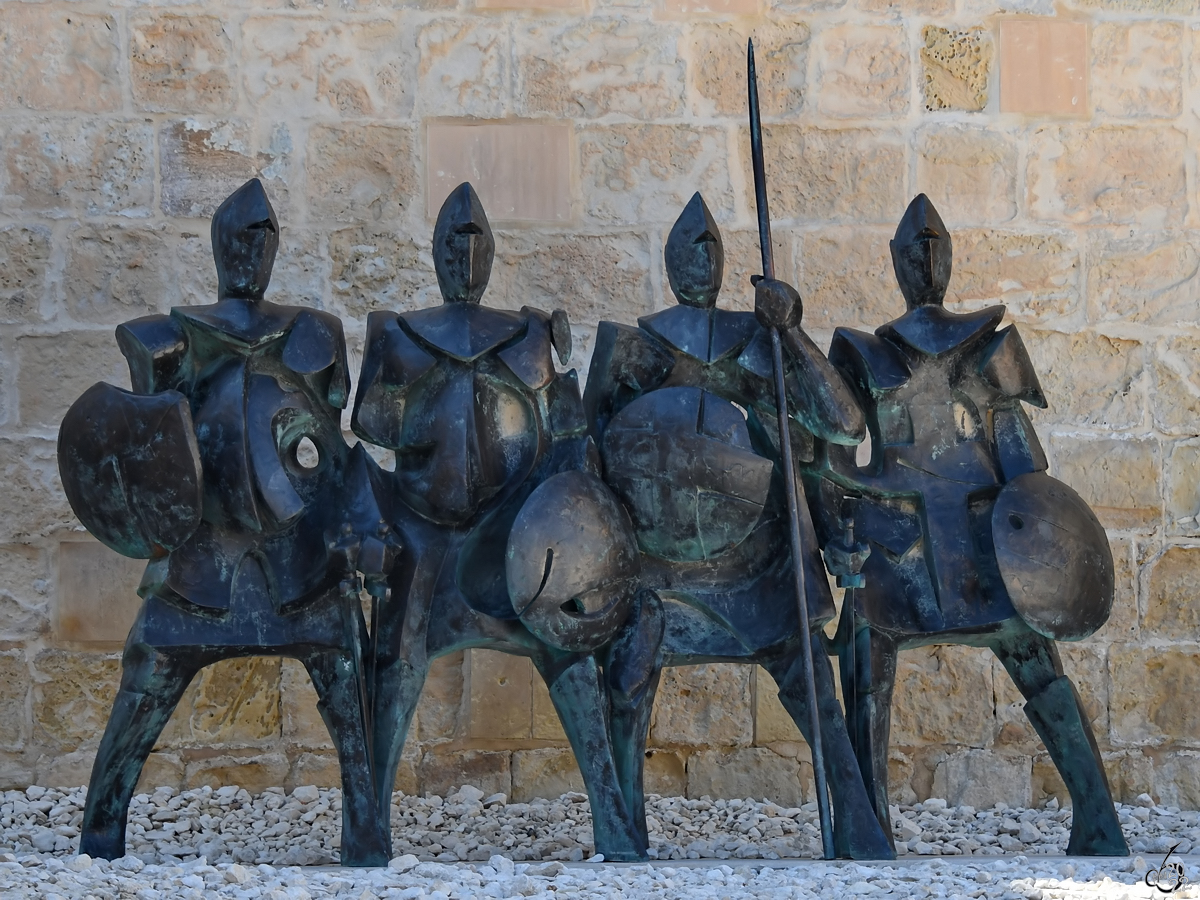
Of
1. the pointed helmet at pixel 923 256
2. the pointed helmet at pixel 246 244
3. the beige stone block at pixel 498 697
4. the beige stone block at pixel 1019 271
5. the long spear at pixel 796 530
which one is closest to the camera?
the long spear at pixel 796 530

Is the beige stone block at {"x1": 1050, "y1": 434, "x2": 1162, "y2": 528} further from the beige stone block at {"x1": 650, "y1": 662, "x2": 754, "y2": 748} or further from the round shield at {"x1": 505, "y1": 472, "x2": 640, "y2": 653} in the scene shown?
the round shield at {"x1": 505, "y1": 472, "x2": 640, "y2": 653}

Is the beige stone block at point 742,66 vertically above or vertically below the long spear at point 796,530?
above

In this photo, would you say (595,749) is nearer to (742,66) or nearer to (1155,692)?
(1155,692)

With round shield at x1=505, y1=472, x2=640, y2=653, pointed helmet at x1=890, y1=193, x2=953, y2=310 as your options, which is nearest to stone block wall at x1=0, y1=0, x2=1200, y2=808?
pointed helmet at x1=890, y1=193, x2=953, y2=310

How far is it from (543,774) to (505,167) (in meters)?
1.88

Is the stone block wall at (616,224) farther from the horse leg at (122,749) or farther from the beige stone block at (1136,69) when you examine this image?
the horse leg at (122,749)

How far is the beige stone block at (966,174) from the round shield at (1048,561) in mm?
1467

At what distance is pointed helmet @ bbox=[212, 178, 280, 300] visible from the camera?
14.2 ft

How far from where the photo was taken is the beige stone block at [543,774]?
5.34 m

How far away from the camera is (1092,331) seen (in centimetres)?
568

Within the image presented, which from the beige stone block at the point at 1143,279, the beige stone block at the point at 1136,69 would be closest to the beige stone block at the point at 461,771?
the beige stone block at the point at 1143,279

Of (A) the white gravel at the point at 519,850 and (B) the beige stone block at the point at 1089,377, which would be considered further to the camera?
(B) the beige stone block at the point at 1089,377

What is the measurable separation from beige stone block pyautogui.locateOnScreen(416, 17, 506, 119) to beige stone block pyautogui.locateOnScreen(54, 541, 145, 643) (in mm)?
1703

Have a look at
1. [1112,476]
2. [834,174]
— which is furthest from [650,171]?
[1112,476]
